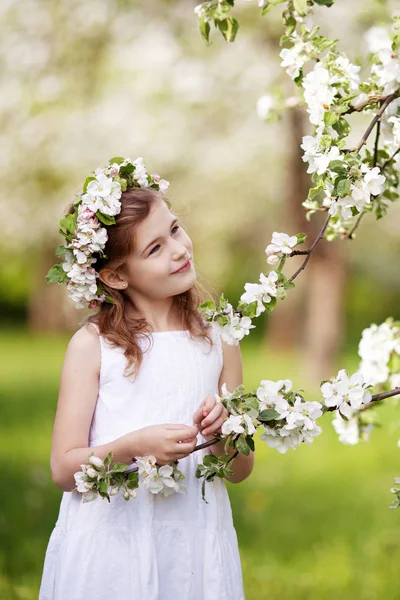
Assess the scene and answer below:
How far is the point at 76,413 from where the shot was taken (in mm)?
2105

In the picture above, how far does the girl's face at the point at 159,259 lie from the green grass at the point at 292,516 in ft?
2.86

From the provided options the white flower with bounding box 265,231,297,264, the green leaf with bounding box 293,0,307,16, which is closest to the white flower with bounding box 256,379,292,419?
the white flower with bounding box 265,231,297,264

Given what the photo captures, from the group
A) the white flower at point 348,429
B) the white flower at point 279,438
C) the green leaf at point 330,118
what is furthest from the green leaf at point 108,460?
the white flower at point 348,429

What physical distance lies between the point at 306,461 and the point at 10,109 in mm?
5083

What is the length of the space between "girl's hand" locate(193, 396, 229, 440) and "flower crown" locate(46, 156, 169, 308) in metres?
0.45

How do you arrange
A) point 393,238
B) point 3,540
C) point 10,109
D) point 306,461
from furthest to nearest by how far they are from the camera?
point 393,238 < point 10,109 < point 306,461 < point 3,540

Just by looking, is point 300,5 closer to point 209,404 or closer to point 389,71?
point 389,71

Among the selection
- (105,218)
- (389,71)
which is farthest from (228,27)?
(105,218)

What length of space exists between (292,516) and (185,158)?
5467 mm

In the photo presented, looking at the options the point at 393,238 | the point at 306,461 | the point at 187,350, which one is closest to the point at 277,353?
the point at 393,238

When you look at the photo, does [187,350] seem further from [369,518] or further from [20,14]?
[20,14]

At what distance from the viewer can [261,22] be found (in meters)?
8.47

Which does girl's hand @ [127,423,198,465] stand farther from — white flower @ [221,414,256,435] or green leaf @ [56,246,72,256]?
green leaf @ [56,246,72,256]

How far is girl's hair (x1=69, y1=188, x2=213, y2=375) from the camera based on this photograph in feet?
7.16
